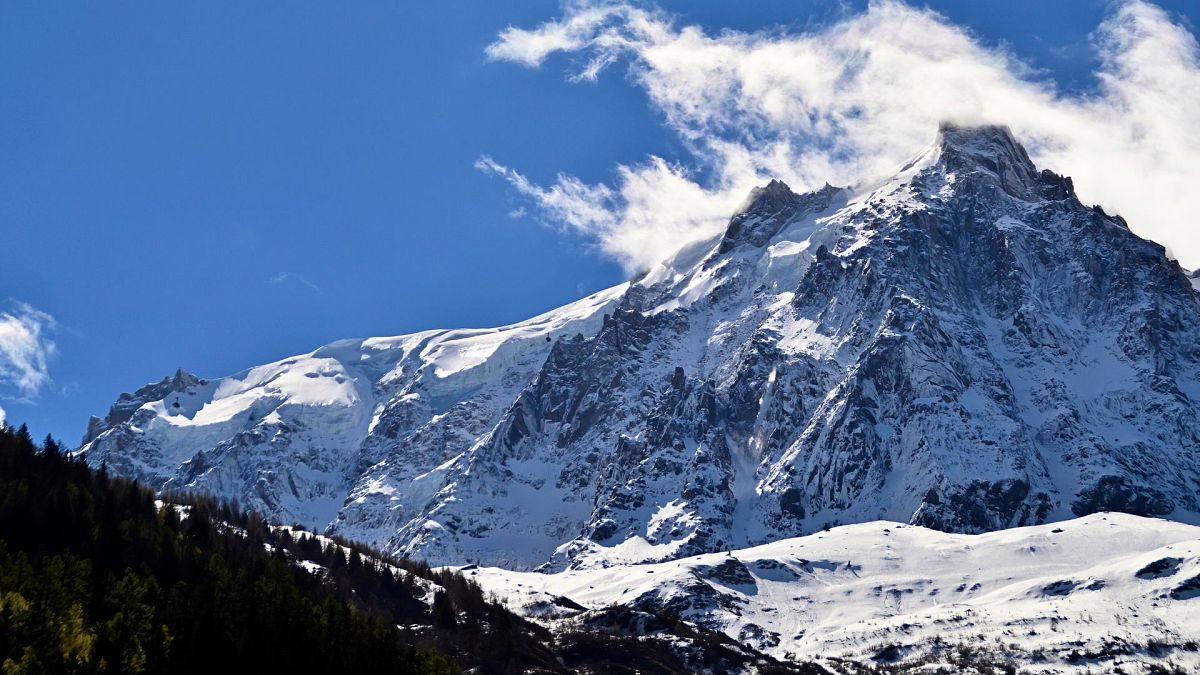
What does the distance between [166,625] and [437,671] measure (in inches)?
1250

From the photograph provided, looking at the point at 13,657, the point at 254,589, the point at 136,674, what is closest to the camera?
the point at 13,657

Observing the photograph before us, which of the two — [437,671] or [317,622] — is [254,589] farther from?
[437,671]

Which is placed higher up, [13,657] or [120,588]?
[120,588]

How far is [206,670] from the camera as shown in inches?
6560

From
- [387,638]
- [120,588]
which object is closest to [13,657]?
[120,588]

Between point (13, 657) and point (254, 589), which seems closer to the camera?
point (13, 657)

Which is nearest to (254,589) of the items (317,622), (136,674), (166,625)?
(317,622)

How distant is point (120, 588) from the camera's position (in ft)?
593

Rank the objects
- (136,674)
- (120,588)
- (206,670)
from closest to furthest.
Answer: (136,674) → (206,670) → (120,588)

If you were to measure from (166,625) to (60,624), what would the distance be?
67.7ft

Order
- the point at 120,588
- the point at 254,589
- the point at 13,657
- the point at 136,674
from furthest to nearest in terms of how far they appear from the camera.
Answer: the point at 254,589 < the point at 120,588 < the point at 136,674 < the point at 13,657

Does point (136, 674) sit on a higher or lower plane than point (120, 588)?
lower

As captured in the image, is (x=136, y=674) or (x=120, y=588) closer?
(x=136, y=674)

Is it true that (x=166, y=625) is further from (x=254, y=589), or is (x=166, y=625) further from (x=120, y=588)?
(x=254, y=589)
